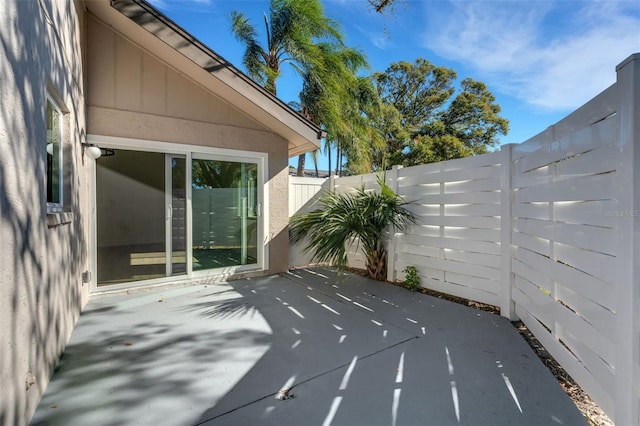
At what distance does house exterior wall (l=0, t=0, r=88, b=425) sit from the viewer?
1684 millimetres

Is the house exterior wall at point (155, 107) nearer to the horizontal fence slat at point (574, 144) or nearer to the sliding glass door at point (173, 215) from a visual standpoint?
the sliding glass door at point (173, 215)

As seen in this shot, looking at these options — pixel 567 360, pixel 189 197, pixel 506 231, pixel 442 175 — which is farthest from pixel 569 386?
pixel 189 197

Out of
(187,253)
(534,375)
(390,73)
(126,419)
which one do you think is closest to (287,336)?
(126,419)

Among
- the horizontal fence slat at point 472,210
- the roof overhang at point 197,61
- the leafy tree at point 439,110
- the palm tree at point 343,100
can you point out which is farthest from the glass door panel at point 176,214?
the leafy tree at point 439,110

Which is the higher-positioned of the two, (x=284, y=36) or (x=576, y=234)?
(x=284, y=36)

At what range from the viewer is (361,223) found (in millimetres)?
5105

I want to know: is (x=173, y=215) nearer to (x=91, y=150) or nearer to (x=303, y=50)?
(x=91, y=150)

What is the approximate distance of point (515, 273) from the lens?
3723 mm

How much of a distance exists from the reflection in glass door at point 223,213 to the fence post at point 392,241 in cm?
261

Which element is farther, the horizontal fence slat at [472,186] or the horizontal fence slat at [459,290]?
the horizontal fence slat at [459,290]

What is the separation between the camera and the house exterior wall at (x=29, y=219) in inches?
66.3

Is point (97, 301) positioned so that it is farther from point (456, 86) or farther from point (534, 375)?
point (456, 86)

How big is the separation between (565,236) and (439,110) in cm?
2313

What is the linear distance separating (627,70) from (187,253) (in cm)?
561
